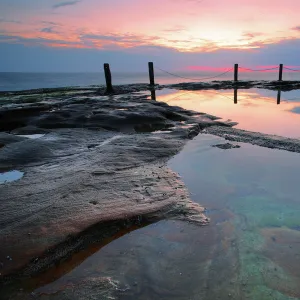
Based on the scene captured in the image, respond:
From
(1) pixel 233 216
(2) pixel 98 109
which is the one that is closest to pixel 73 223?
(1) pixel 233 216

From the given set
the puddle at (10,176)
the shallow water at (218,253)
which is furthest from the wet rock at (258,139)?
the puddle at (10,176)

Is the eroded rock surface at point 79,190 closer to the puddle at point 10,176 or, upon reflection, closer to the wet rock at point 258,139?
the puddle at point 10,176

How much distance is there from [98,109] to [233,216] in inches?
350

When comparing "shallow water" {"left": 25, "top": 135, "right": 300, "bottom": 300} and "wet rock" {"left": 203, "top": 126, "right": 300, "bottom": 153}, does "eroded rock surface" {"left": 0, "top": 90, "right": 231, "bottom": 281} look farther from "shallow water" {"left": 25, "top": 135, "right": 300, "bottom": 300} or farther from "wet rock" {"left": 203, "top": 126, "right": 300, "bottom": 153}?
"wet rock" {"left": 203, "top": 126, "right": 300, "bottom": 153}

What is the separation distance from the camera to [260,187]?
4.48 m

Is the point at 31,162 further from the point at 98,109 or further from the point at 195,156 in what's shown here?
the point at 98,109

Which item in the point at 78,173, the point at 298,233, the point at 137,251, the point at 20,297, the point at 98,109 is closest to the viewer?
the point at 20,297

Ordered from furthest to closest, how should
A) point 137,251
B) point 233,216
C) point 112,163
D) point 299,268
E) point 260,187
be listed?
1. point 112,163
2. point 260,187
3. point 233,216
4. point 137,251
5. point 299,268

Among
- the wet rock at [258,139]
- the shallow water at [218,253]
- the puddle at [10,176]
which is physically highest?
the puddle at [10,176]

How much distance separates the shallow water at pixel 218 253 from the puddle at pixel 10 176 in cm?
281

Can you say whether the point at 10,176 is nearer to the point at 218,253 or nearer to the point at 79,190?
the point at 79,190

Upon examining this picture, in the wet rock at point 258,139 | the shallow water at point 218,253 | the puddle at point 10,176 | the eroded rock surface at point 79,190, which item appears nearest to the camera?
the shallow water at point 218,253

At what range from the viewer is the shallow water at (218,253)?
2.38 m

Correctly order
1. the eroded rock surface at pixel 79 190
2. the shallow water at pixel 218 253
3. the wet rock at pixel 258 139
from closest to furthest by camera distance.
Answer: the shallow water at pixel 218 253 < the eroded rock surface at pixel 79 190 < the wet rock at pixel 258 139
